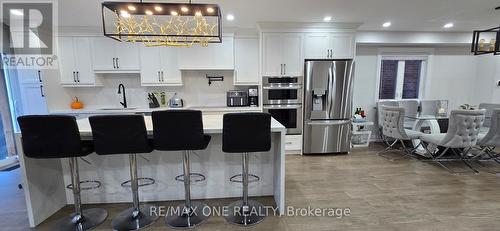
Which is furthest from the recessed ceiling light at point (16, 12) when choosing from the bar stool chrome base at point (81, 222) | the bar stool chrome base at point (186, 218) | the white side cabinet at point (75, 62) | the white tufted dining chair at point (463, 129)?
the white tufted dining chair at point (463, 129)

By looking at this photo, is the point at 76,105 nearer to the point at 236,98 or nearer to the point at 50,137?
the point at 50,137

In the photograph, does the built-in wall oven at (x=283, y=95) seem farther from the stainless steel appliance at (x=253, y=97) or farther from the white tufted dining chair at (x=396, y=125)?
the white tufted dining chair at (x=396, y=125)

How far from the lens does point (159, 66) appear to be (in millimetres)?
4410

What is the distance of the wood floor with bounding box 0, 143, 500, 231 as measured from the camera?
234cm

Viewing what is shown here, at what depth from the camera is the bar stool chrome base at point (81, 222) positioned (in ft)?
7.57

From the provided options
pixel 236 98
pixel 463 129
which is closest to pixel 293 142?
pixel 236 98

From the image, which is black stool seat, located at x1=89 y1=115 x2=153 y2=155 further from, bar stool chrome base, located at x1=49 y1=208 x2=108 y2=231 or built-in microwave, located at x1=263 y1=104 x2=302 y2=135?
built-in microwave, located at x1=263 y1=104 x2=302 y2=135

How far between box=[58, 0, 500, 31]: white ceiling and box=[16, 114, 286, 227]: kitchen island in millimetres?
1675

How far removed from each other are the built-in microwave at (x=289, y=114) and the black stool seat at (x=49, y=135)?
301cm

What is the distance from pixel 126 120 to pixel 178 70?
2596mm

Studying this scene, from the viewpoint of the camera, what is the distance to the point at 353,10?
3.49 meters

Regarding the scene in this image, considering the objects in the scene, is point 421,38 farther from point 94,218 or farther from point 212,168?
point 94,218

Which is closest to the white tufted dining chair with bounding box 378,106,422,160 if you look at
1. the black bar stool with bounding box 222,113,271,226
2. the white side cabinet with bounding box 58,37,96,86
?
the black bar stool with bounding box 222,113,271,226

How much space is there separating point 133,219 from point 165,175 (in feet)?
1.75
